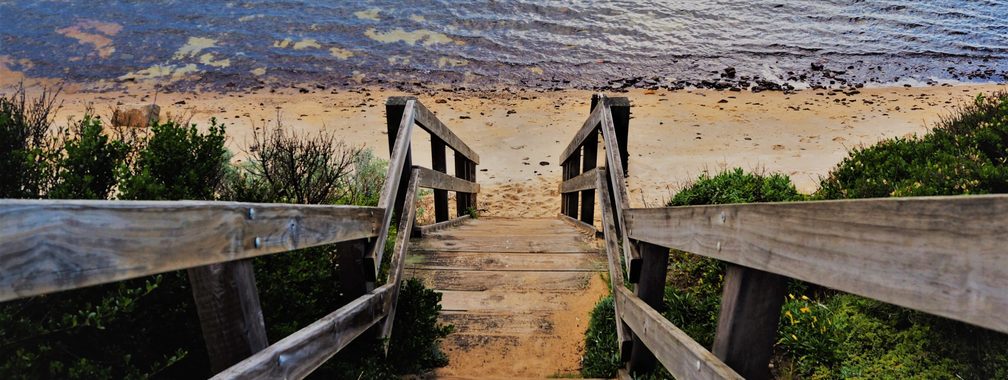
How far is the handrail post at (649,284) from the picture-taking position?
9.34 ft

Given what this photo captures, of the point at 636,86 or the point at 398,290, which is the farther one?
the point at 636,86

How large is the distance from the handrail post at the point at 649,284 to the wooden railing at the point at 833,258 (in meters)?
0.29

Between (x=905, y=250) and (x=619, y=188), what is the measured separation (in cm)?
267

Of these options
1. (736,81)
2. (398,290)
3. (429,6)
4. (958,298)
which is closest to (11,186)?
(398,290)

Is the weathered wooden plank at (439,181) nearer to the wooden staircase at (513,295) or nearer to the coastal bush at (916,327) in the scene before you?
the wooden staircase at (513,295)

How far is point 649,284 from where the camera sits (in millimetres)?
2898

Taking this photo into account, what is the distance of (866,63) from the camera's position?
17.9 metres

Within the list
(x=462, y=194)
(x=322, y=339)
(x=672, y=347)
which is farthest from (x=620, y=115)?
(x=462, y=194)

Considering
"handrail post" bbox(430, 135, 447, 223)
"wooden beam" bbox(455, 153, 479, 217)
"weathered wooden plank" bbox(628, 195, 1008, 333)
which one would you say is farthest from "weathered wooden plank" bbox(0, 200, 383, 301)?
"wooden beam" bbox(455, 153, 479, 217)

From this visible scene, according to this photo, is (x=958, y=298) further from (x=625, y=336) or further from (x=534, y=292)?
(x=534, y=292)

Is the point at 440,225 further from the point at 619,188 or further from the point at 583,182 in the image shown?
the point at 619,188

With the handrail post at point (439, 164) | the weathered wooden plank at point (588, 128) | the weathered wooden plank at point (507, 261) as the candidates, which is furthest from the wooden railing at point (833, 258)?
the handrail post at point (439, 164)

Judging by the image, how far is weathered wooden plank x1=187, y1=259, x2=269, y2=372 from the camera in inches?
61.4

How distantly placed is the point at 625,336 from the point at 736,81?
1528 cm
